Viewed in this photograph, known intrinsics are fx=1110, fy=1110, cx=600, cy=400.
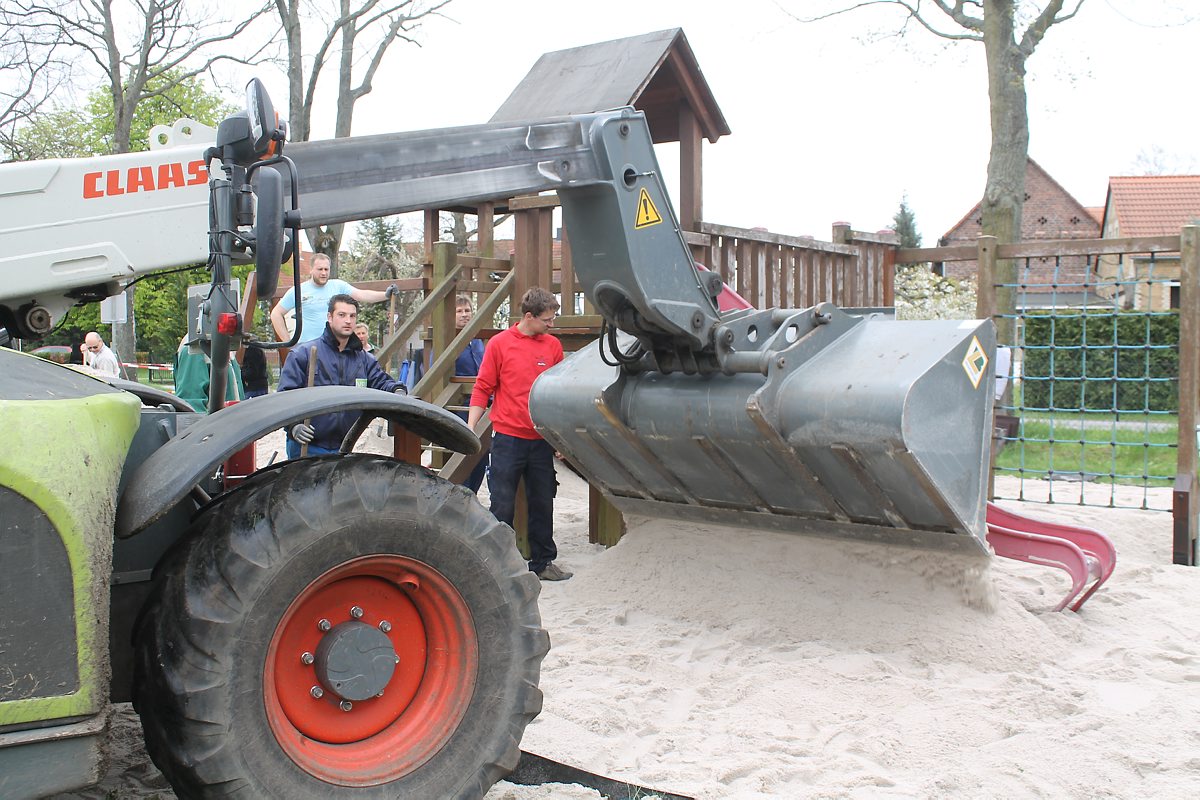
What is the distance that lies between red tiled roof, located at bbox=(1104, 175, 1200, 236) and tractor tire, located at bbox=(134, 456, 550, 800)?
1342 inches

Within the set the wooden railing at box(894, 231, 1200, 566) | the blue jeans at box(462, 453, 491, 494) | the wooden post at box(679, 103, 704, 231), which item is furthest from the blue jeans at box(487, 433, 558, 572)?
the wooden railing at box(894, 231, 1200, 566)

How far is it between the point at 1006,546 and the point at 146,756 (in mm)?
3832

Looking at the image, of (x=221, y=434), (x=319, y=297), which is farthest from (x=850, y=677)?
(x=319, y=297)

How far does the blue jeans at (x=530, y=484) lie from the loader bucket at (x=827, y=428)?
109 cm

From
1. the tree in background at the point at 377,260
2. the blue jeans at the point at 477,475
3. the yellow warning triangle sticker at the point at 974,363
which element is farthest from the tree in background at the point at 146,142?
the yellow warning triangle sticker at the point at 974,363

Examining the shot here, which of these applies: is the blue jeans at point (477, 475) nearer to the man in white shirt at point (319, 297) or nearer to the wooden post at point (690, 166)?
the man in white shirt at point (319, 297)

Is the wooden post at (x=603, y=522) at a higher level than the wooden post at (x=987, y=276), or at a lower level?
lower

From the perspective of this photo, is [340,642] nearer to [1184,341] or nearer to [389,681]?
[389,681]

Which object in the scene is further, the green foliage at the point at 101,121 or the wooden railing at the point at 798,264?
the green foliage at the point at 101,121

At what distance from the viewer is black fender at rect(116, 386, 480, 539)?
94.3 inches

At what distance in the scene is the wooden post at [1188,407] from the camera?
6520 mm

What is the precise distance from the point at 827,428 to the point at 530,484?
2411 mm

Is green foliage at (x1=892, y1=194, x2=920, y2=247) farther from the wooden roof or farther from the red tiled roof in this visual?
the wooden roof

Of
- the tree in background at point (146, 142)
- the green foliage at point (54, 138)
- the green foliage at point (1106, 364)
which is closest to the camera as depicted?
the green foliage at point (1106, 364)
